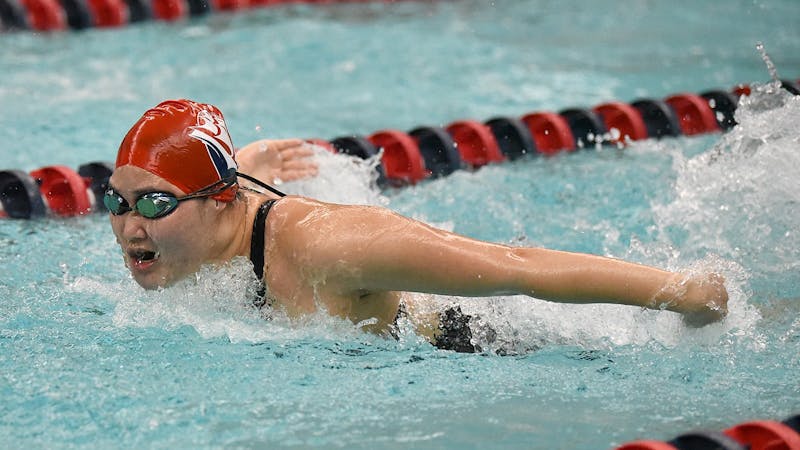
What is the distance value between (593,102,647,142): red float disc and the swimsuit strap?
2.90 m

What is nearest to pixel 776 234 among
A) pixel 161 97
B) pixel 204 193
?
pixel 204 193

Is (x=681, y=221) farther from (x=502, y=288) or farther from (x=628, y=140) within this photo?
(x=502, y=288)

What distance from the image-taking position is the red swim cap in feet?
8.73

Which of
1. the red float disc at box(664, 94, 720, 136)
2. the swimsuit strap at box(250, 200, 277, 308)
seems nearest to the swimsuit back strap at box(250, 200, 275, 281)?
the swimsuit strap at box(250, 200, 277, 308)

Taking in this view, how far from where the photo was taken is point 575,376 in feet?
9.47

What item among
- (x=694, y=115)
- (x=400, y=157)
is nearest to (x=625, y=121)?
(x=694, y=115)

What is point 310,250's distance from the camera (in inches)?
104

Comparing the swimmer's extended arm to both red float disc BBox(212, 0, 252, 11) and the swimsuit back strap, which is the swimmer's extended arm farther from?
red float disc BBox(212, 0, 252, 11)

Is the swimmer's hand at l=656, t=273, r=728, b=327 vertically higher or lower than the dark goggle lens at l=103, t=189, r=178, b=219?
lower

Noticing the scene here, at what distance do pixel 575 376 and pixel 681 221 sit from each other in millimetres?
1519

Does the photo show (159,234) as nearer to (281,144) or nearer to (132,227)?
(132,227)

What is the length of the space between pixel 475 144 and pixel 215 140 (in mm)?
2502

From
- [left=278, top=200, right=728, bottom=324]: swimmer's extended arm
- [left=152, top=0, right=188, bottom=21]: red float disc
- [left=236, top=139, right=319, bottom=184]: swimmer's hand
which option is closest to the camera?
[left=278, top=200, right=728, bottom=324]: swimmer's extended arm

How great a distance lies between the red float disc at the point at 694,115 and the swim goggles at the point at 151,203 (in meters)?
3.35
